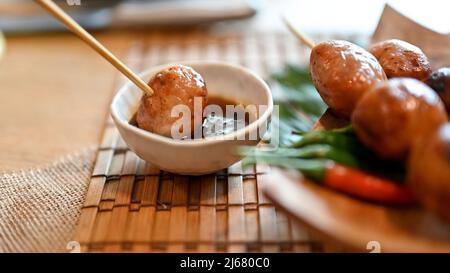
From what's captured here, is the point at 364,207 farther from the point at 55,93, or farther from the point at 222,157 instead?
the point at 55,93

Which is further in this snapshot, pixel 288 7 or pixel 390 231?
pixel 288 7

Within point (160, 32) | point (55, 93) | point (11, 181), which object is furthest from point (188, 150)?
point (160, 32)

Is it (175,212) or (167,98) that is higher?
(167,98)

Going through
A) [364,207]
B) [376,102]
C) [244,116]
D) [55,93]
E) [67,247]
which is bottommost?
[55,93]

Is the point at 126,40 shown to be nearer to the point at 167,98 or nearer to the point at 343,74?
the point at 167,98

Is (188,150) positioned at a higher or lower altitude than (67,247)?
higher

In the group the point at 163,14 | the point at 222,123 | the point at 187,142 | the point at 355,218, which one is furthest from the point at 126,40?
the point at 355,218

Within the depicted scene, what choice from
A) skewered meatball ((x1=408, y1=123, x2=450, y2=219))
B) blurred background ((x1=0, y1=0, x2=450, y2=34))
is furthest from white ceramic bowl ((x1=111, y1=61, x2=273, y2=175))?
blurred background ((x1=0, y1=0, x2=450, y2=34))

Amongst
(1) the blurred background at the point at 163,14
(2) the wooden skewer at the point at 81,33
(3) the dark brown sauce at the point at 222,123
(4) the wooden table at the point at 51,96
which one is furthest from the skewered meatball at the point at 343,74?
(1) the blurred background at the point at 163,14
